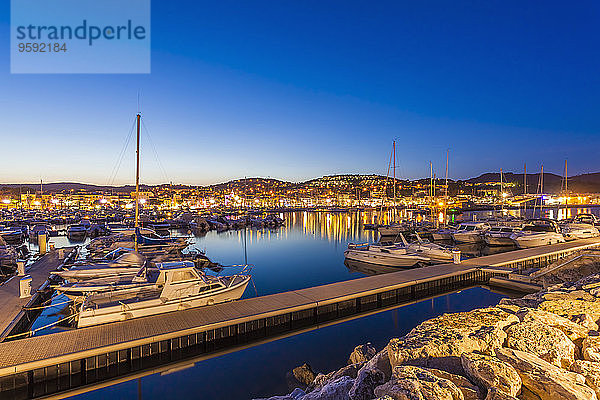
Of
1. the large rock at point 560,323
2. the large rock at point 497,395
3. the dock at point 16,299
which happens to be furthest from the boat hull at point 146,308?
the large rock at point 497,395

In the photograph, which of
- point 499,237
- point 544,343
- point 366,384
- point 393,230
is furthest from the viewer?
point 393,230

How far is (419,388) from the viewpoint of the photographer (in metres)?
3.65

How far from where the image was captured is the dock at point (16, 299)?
963cm

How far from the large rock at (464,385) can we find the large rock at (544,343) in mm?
1842

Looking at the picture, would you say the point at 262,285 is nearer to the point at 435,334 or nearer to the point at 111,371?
the point at 111,371

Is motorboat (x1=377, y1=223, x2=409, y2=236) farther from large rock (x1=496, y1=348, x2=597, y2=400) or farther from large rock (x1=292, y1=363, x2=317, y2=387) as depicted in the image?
large rock (x1=496, y1=348, x2=597, y2=400)

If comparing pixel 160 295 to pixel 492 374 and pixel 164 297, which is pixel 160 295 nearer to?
pixel 164 297

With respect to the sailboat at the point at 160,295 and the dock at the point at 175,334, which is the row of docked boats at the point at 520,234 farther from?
the sailboat at the point at 160,295

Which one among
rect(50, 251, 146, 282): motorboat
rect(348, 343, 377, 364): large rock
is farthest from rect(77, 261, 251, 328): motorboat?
rect(348, 343, 377, 364): large rock

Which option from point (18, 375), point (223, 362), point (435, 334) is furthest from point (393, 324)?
point (18, 375)

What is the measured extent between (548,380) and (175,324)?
8.23 meters

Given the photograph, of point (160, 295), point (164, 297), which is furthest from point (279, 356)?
point (160, 295)

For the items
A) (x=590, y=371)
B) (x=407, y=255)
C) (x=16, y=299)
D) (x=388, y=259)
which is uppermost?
(x=590, y=371)

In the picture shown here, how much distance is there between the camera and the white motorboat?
19.5m
